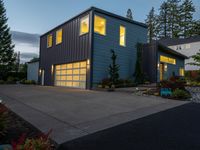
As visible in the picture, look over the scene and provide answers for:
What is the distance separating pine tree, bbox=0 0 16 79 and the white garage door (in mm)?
15397

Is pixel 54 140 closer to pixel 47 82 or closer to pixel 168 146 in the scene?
pixel 168 146

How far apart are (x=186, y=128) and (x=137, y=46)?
13659 mm

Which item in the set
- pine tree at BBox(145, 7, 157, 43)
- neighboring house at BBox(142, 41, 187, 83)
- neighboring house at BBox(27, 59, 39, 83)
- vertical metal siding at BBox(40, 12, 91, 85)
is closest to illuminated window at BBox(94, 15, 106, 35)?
vertical metal siding at BBox(40, 12, 91, 85)

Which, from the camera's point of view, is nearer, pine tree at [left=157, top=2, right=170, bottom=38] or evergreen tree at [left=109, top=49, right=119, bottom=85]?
evergreen tree at [left=109, top=49, right=119, bottom=85]

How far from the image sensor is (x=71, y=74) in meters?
16.5

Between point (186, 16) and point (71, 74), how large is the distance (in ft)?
142

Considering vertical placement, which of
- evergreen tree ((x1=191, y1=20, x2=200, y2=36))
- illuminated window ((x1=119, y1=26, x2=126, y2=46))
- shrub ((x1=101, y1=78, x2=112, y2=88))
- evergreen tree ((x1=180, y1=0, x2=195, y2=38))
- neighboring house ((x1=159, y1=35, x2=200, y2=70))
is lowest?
shrub ((x1=101, y1=78, x2=112, y2=88))

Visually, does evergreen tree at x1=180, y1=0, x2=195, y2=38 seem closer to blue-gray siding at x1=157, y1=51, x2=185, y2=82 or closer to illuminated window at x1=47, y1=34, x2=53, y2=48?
blue-gray siding at x1=157, y1=51, x2=185, y2=82

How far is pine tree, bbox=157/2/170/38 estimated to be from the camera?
48441 millimetres

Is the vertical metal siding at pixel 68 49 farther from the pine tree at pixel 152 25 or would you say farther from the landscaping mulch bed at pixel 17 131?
the pine tree at pixel 152 25

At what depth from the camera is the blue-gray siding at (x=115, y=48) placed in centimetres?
1405

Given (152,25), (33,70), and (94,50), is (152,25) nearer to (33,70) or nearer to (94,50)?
(33,70)

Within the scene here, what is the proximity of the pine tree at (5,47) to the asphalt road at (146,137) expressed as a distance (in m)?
30.4

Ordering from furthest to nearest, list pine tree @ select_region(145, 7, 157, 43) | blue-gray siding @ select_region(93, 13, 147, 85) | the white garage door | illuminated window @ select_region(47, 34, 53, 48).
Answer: pine tree @ select_region(145, 7, 157, 43)
illuminated window @ select_region(47, 34, 53, 48)
the white garage door
blue-gray siding @ select_region(93, 13, 147, 85)
